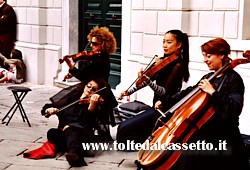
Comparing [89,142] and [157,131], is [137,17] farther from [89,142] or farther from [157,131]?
[157,131]

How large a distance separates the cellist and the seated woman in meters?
8.30

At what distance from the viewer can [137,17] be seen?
9.38 meters

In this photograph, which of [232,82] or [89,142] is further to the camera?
[89,142]

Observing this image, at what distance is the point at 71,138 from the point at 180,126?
79.5 inches

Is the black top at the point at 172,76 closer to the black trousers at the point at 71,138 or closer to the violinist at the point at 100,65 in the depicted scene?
the violinist at the point at 100,65

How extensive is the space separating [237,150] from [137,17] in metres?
5.26

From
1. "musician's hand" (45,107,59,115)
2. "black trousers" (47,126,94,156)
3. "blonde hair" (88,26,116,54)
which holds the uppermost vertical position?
"blonde hair" (88,26,116,54)

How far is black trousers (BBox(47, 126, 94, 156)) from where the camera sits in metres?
5.94

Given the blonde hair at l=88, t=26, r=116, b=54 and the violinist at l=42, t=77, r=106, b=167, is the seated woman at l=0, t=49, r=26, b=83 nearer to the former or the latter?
the blonde hair at l=88, t=26, r=116, b=54

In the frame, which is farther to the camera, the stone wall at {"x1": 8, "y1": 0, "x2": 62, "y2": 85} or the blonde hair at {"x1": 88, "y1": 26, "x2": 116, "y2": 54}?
the stone wall at {"x1": 8, "y1": 0, "x2": 62, "y2": 85}

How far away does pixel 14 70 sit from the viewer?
40.5ft

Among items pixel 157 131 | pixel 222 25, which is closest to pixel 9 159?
pixel 157 131

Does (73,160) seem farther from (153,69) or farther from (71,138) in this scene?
(153,69)

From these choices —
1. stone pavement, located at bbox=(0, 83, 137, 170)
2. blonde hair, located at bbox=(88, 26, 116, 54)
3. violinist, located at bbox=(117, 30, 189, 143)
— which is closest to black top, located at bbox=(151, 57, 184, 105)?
violinist, located at bbox=(117, 30, 189, 143)
